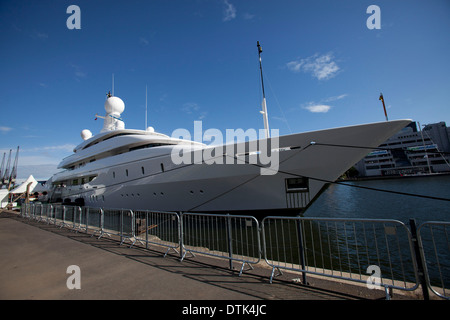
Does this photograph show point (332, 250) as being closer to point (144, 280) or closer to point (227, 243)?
point (227, 243)

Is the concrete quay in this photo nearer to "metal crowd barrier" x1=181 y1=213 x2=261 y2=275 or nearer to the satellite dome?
"metal crowd barrier" x1=181 y1=213 x2=261 y2=275

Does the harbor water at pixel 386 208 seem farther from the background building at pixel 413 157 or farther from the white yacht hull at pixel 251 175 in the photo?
the background building at pixel 413 157

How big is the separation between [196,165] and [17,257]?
6.57 m

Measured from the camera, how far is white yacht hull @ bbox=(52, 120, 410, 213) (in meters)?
8.66

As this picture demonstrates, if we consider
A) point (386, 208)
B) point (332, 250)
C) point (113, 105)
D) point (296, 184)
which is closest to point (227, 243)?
point (332, 250)

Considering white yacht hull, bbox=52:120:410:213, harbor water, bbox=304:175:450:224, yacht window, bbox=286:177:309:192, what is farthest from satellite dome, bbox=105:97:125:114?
harbor water, bbox=304:175:450:224

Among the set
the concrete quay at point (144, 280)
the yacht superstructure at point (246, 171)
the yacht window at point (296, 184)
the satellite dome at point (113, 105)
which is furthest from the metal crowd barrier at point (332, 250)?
the satellite dome at point (113, 105)

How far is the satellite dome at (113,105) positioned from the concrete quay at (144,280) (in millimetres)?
19675

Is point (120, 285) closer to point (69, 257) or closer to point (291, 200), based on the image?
point (69, 257)

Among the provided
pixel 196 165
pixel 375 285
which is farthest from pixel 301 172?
pixel 375 285

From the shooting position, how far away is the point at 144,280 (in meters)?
3.65

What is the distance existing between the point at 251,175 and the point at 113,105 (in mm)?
19355

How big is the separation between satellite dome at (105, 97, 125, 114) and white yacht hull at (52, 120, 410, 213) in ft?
40.2

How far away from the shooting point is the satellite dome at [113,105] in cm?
2256
